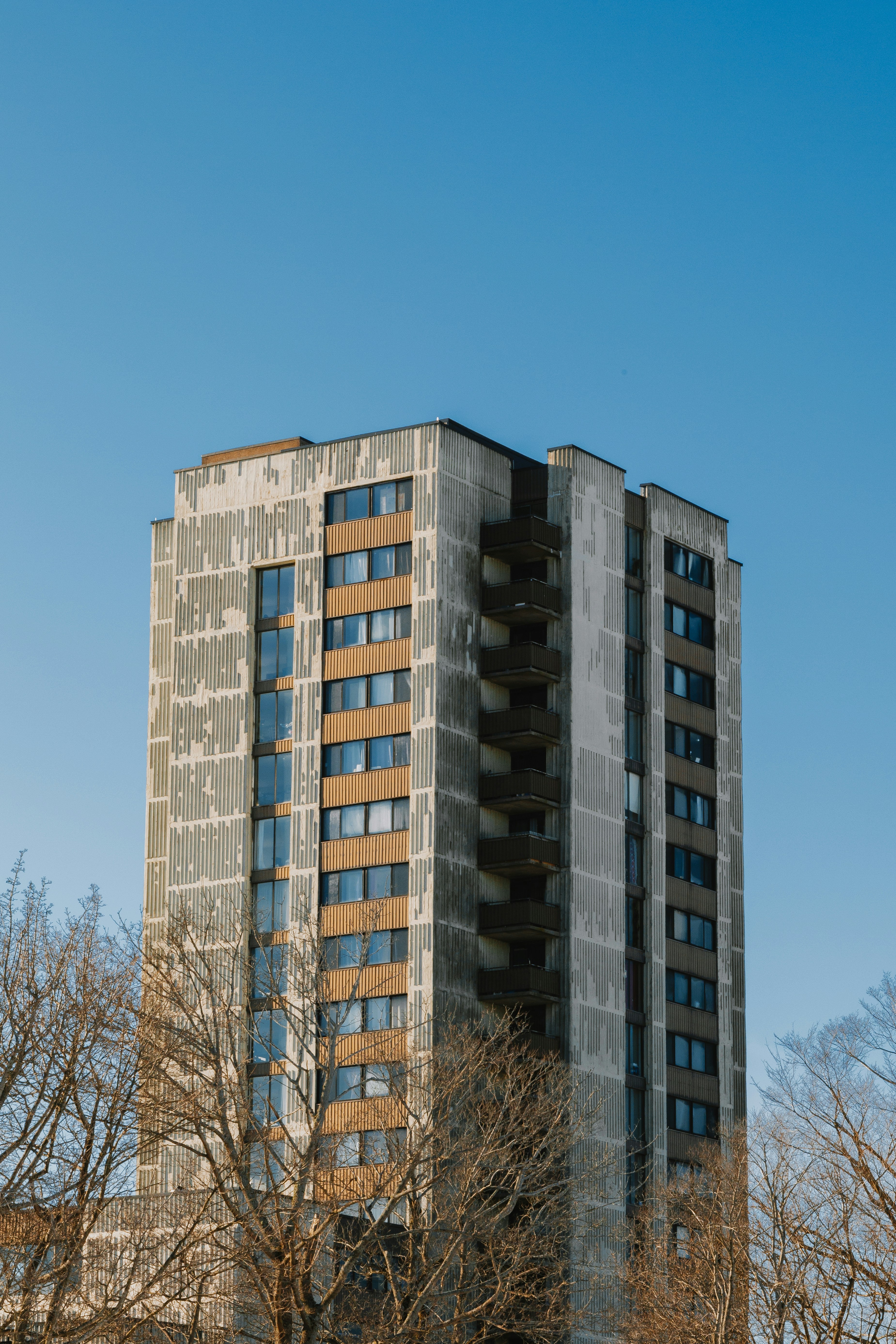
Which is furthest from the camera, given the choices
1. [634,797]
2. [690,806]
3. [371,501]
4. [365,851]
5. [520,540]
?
[690,806]

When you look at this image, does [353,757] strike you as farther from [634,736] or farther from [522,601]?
[634,736]

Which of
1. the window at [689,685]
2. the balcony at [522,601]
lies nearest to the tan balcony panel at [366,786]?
the balcony at [522,601]

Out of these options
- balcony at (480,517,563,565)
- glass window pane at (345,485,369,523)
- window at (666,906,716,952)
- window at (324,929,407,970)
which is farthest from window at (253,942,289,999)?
balcony at (480,517,563,565)

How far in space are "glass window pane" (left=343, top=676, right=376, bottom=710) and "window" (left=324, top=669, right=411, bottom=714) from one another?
0.01 meters

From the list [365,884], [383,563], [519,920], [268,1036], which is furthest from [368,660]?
[268,1036]

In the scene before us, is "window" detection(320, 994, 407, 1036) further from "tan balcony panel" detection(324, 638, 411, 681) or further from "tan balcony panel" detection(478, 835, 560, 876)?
"tan balcony panel" detection(324, 638, 411, 681)

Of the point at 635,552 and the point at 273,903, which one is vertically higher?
the point at 635,552

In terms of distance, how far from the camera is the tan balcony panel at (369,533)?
307ft

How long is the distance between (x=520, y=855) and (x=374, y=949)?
7.23 metres

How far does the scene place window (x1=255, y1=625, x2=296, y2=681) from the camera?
95.9m

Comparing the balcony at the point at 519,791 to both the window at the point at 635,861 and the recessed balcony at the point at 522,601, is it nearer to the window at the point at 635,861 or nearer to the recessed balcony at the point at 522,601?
the window at the point at 635,861

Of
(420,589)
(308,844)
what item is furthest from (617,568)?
(308,844)

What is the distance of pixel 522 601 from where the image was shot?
93250 mm

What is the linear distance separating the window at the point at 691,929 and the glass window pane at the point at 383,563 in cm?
1984
